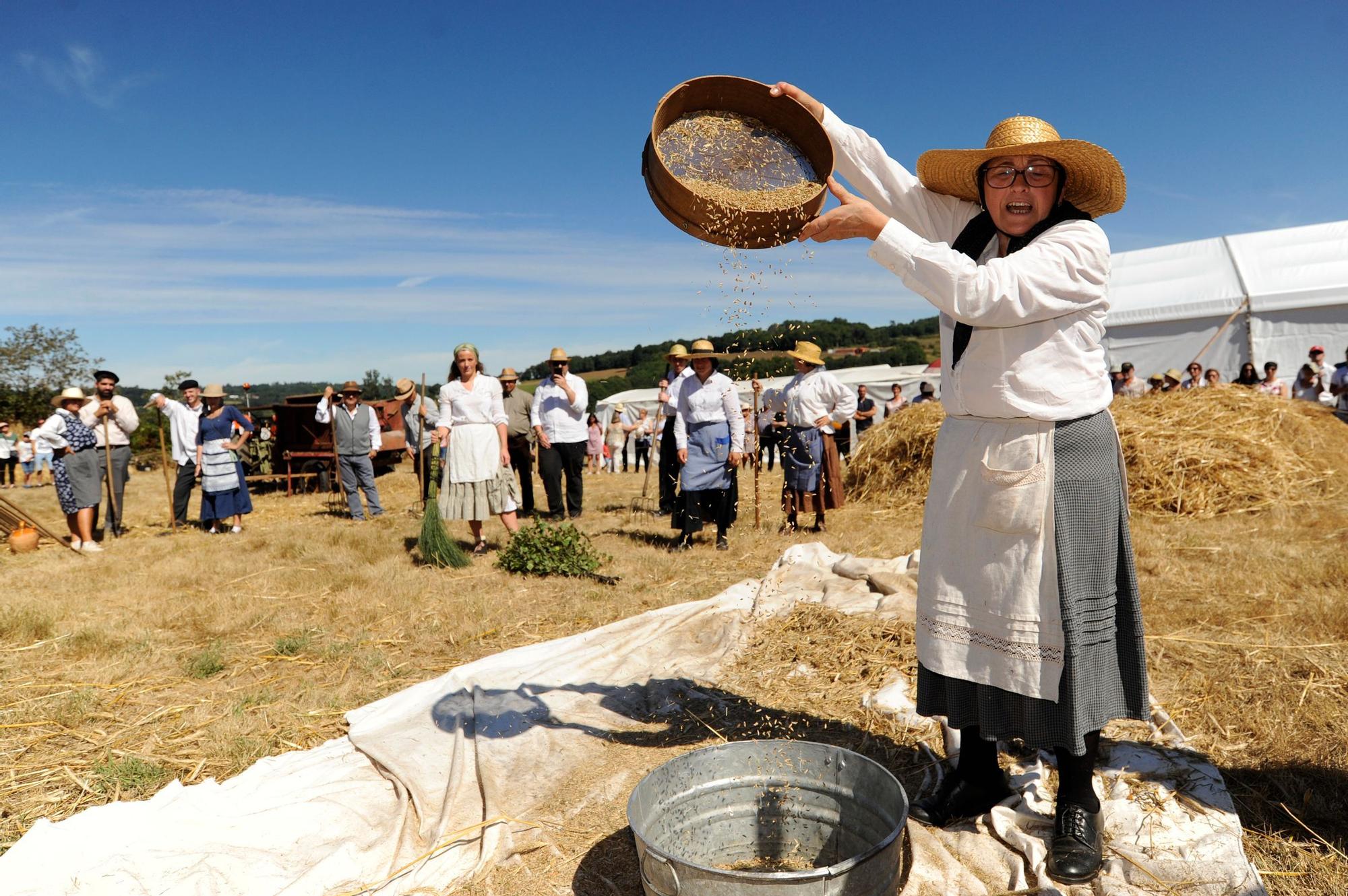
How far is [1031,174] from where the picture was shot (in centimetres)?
219

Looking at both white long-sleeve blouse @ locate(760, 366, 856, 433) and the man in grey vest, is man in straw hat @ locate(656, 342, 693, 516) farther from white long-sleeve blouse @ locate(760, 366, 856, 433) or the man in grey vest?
the man in grey vest

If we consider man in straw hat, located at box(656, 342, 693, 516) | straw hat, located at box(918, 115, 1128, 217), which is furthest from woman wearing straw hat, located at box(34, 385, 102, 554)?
straw hat, located at box(918, 115, 1128, 217)

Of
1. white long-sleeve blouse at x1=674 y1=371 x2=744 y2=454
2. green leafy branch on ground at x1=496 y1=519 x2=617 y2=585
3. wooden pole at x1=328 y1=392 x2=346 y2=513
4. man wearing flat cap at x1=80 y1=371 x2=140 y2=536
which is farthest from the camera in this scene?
wooden pole at x1=328 y1=392 x2=346 y2=513

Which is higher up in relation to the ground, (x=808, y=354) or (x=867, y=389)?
(x=808, y=354)

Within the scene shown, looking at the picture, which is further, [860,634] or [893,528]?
[893,528]

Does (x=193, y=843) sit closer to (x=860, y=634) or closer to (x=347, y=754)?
(x=347, y=754)

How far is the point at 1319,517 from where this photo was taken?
7082 mm

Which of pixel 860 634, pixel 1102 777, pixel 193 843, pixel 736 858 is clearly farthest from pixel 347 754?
pixel 1102 777

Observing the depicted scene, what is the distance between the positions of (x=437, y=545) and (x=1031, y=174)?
18.0 feet

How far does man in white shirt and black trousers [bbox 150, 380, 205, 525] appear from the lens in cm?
874

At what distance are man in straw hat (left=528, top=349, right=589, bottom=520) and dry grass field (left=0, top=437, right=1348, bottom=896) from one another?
1183mm

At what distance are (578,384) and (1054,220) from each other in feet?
22.3

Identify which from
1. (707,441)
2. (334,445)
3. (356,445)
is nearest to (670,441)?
(707,441)

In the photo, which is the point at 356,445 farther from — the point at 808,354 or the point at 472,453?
the point at 808,354
